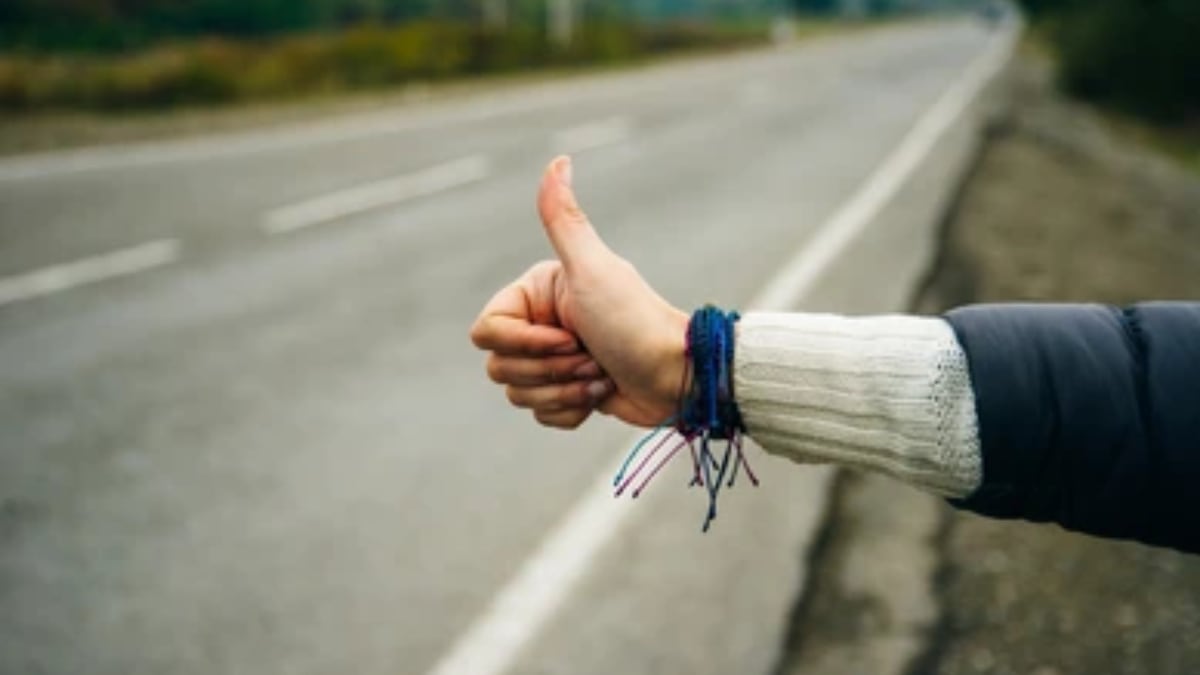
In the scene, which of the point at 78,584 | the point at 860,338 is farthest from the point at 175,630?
the point at 860,338

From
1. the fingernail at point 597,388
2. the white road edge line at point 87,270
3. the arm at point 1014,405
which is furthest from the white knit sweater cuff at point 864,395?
the white road edge line at point 87,270

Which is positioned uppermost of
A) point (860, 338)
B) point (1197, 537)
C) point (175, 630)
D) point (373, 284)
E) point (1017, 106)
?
point (860, 338)

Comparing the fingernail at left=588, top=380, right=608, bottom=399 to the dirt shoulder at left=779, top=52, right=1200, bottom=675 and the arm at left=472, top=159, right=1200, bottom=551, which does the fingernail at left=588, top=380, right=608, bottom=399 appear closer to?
the arm at left=472, top=159, right=1200, bottom=551

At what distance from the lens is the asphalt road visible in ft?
8.91

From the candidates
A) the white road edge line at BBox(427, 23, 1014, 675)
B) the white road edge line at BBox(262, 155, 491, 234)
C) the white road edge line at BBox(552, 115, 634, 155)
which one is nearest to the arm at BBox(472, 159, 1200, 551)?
the white road edge line at BBox(427, 23, 1014, 675)

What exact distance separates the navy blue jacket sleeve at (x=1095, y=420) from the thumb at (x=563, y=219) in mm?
589

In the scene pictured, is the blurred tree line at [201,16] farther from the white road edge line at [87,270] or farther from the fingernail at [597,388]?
the fingernail at [597,388]

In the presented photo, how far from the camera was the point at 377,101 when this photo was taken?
1653cm

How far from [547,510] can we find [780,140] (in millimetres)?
9896

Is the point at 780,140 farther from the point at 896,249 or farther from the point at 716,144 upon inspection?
the point at 896,249

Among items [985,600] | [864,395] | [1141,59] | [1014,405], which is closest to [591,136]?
[1141,59]

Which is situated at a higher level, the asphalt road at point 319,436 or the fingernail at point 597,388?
the fingernail at point 597,388

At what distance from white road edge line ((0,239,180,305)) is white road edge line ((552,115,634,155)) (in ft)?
16.9

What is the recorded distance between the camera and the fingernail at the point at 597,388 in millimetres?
1776
